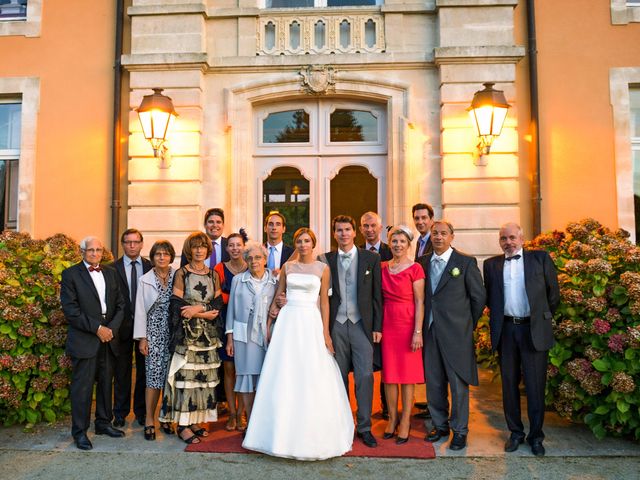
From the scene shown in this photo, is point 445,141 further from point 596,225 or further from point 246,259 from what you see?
point 246,259

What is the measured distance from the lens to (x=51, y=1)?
8008mm

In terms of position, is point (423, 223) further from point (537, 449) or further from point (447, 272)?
point (537, 449)

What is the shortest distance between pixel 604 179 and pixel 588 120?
0.86m

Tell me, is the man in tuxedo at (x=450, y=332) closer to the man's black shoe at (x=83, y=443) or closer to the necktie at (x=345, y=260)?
the necktie at (x=345, y=260)

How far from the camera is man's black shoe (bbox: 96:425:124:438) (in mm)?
4668

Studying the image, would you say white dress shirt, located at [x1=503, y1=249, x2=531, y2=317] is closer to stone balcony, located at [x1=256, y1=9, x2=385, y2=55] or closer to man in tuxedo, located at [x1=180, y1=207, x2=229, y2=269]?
man in tuxedo, located at [x1=180, y1=207, x2=229, y2=269]

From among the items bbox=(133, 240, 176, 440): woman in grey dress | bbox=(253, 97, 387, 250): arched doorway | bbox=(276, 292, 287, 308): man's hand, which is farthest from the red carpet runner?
bbox=(253, 97, 387, 250): arched doorway

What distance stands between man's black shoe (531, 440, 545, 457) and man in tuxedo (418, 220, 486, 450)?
0.53 metres

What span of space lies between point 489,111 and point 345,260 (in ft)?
11.5

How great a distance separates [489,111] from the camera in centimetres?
681

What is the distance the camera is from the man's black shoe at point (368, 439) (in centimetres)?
438

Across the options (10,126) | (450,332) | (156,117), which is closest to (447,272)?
(450,332)

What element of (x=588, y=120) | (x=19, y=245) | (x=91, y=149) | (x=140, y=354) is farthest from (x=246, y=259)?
(x=588, y=120)

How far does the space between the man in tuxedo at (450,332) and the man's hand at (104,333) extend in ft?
8.92
